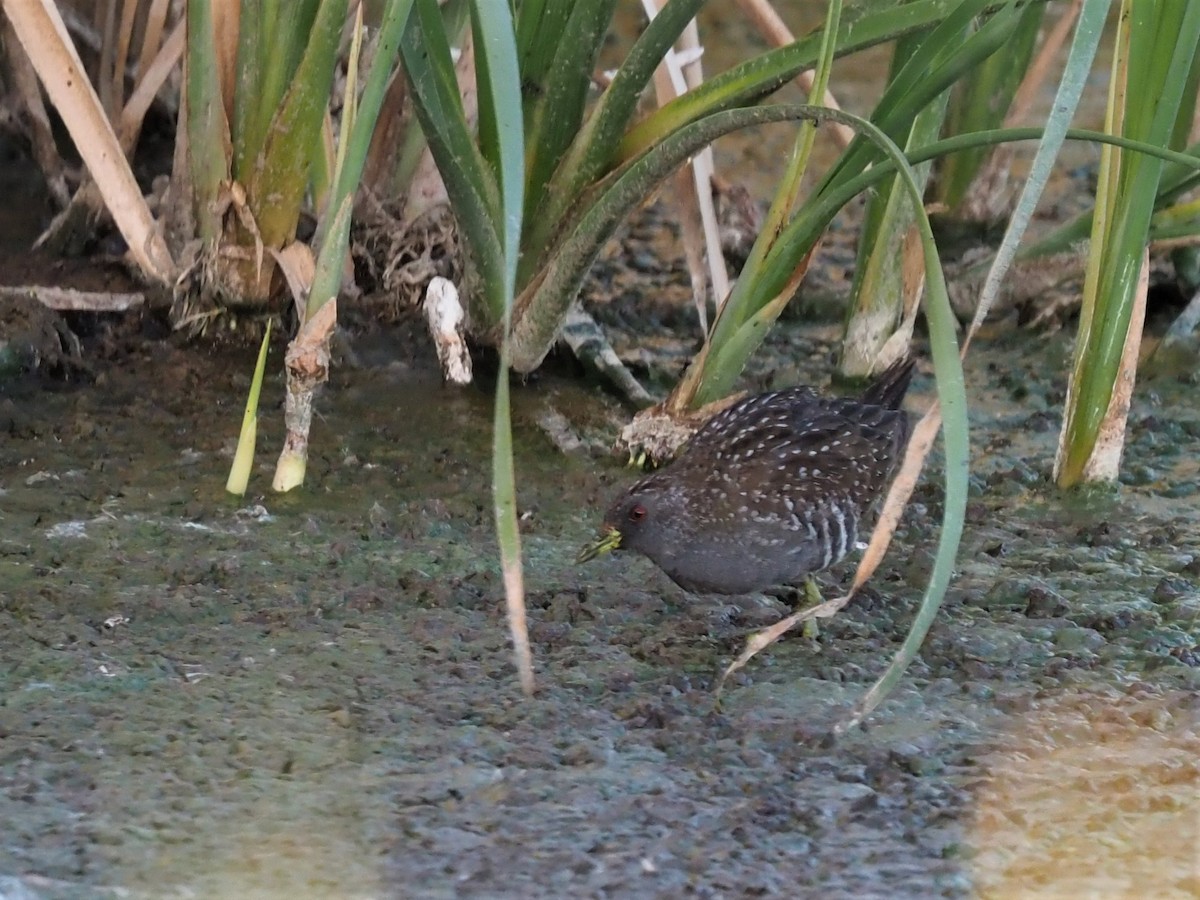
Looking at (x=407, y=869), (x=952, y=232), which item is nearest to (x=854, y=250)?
(x=952, y=232)

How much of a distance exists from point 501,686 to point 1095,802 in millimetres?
763

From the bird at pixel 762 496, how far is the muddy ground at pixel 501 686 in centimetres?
10

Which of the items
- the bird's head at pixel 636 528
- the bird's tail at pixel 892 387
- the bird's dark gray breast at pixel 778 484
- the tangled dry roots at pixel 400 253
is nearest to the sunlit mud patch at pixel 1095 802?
the bird's dark gray breast at pixel 778 484

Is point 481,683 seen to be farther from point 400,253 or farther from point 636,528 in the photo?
point 400,253

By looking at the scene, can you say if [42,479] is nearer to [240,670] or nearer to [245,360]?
[245,360]

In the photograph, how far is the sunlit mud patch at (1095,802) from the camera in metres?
1.55

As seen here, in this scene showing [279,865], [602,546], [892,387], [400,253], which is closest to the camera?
[279,865]

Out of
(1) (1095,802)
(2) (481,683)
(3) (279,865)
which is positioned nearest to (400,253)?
(2) (481,683)

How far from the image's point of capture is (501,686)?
1.95m

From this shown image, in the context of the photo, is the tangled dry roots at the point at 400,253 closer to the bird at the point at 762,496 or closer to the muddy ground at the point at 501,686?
the muddy ground at the point at 501,686

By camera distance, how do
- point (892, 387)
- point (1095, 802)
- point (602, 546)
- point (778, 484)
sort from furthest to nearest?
point (892, 387), point (778, 484), point (602, 546), point (1095, 802)

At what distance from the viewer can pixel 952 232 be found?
3.94 metres

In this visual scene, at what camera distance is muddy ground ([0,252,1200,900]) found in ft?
5.13

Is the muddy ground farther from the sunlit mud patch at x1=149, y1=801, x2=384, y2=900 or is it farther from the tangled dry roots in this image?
the tangled dry roots
